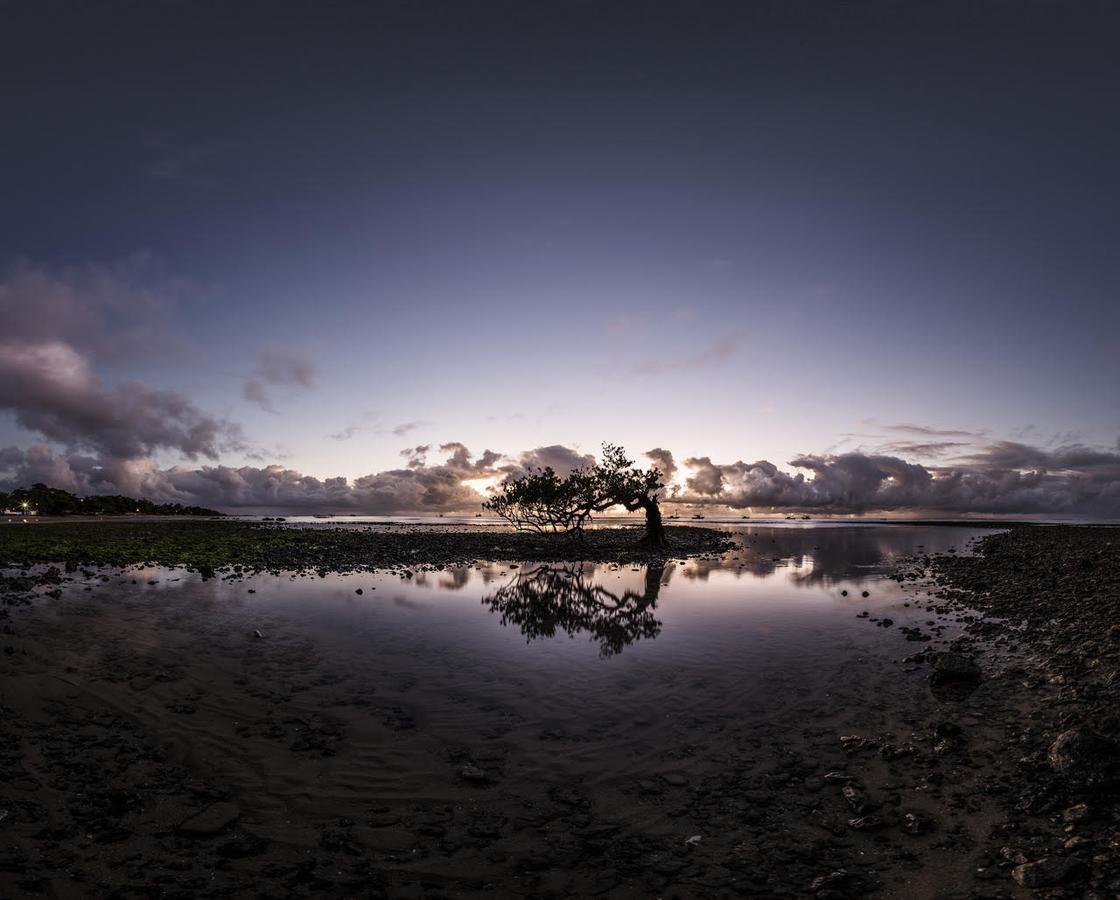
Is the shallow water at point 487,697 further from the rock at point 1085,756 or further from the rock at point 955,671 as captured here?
the rock at point 1085,756

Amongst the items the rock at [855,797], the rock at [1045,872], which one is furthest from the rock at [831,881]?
the rock at [1045,872]

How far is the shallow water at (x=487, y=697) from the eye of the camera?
8312mm

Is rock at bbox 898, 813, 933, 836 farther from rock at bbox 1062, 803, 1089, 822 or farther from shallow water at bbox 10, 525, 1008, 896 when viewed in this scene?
rock at bbox 1062, 803, 1089, 822

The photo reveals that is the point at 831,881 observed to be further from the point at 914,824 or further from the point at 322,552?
the point at 322,552

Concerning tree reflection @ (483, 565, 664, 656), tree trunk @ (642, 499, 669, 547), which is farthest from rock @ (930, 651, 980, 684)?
tree trunk @ (642, 499, 669, 547)

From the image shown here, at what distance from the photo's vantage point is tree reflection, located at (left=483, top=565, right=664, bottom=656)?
19859 millimetres

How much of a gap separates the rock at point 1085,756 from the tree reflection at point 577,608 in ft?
34.9

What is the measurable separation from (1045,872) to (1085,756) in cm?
288

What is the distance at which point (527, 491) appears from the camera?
53.8 metres

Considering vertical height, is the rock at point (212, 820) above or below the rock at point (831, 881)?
above

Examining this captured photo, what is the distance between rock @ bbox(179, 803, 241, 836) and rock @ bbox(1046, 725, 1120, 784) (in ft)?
37.7

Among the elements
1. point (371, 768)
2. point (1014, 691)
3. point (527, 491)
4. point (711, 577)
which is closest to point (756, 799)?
point (371, 768)

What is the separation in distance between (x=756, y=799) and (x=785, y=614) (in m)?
15.7

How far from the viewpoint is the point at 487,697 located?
42.9ft
